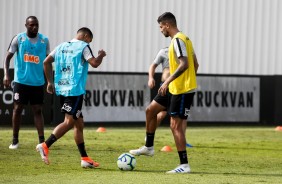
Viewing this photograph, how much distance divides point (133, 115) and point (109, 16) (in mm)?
3961

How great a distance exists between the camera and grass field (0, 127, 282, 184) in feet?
35.8

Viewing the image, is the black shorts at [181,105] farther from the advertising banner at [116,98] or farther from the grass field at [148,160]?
the advertising banner at [116,98]

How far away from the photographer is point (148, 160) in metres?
13.3

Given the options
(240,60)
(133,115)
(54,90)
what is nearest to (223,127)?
(133,115)

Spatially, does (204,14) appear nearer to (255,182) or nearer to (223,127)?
(223,127)

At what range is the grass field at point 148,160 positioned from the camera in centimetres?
1091

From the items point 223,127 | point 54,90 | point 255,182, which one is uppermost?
point 54,90

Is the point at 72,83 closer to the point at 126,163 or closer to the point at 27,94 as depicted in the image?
the point at 126,163

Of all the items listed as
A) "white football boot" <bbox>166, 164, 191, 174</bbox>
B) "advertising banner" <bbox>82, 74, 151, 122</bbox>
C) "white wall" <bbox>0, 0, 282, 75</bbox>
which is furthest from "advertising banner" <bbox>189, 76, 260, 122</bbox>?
"white football boot" <bbox>166, 164, 191, 174</bbox>

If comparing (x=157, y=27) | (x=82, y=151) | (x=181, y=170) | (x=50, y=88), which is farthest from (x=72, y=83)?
(x=157, y=27)

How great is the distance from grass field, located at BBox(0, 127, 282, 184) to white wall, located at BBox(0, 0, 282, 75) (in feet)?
17.6

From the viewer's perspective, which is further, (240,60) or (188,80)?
(240,60)

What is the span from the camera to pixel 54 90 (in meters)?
12.5

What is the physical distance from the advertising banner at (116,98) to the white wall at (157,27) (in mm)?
2663
